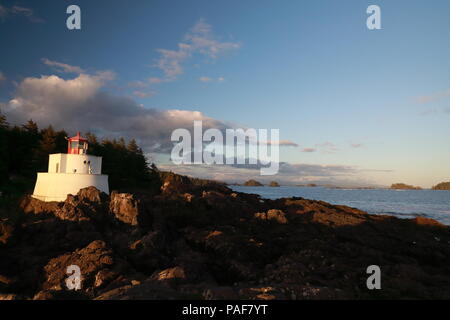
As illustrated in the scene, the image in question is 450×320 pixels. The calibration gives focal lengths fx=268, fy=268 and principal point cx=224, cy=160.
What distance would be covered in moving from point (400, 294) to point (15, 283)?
67.6 ft

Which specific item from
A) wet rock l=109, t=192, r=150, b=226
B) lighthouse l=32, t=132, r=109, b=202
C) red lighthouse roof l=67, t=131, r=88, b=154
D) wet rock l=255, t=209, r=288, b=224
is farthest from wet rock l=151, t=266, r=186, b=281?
red lighthouse roof l=67, t=131, r=88, b=154

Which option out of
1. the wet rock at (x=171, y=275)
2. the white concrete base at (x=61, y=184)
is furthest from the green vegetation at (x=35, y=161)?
the wet rock at (x=171, y=275)

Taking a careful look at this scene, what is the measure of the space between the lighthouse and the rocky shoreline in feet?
5.60

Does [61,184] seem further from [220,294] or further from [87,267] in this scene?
[220,294]

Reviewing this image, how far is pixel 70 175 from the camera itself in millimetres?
31047

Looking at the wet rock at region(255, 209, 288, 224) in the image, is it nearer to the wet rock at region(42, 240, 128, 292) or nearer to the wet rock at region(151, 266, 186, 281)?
the wet rock at region(42, 240, 128, 292)

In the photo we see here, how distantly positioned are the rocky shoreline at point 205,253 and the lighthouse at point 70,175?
5.60 ft

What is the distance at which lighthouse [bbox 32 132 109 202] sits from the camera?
30766 mm

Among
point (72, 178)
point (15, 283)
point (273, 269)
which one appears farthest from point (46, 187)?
point (273, 269)

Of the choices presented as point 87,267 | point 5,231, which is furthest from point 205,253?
point 5,231

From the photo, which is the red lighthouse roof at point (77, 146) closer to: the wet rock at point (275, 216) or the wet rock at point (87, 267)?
the wet rock at point (87, 267)

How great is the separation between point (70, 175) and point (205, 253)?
2055cm
